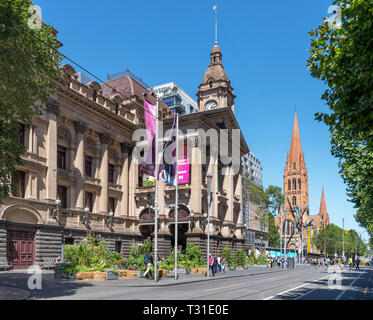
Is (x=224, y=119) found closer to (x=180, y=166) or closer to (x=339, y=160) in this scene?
(x=180, y=166)

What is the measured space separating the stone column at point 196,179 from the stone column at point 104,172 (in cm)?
962

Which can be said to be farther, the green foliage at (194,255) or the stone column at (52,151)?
the green foliage at (194,255)

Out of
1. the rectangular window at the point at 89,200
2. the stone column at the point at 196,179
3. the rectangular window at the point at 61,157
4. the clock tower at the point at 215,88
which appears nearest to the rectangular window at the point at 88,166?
the rectangular window at the point at 89,200

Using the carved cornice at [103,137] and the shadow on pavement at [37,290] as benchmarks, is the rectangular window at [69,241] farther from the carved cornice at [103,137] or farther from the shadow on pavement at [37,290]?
the shadow on pavement at [37,290]

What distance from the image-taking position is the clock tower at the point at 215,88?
65625mm

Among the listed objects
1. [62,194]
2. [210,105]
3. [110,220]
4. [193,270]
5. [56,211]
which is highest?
[210,105]

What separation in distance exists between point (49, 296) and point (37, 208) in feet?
61.4

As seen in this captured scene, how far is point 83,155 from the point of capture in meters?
41.5

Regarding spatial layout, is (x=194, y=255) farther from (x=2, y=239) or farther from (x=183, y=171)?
(x=2, y=239)

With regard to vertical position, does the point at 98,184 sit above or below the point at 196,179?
below

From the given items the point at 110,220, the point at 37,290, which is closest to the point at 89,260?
the point at 37,290

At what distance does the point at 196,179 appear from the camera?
153 feet

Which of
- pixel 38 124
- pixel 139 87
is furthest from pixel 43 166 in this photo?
pixel 139 87

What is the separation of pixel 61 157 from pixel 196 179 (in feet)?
49.9
